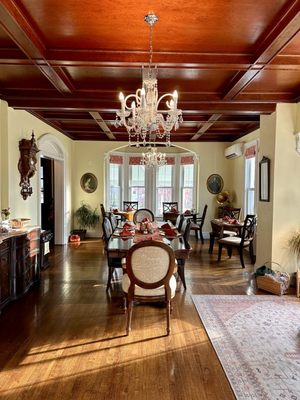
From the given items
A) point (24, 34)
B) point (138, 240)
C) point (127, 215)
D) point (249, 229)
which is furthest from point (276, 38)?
point (127, 215)

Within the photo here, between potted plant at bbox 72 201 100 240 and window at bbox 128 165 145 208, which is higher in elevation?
window at bbox 128 165 145 208

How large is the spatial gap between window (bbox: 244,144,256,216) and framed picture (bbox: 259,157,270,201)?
181 centimetres

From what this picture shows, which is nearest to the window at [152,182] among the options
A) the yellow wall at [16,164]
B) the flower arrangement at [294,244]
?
the yellow wall at [16,164]

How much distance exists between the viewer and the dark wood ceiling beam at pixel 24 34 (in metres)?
2.24

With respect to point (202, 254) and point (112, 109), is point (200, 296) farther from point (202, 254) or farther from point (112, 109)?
point (112, 109)

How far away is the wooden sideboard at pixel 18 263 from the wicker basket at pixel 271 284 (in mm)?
3236

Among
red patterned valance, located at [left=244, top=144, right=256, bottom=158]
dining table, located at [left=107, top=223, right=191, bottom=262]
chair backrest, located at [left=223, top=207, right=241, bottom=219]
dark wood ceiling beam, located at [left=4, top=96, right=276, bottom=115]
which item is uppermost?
dark wood ceiling beam, located at [left=4, top=96, right=276, bottom=115]

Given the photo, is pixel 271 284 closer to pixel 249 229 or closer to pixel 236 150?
pixel 249 229

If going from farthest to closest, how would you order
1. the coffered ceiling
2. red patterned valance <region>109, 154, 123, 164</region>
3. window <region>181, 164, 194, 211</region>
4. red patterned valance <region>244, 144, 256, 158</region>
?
1. window <region>181, 164, 194, 211</region>
2. red patterned valance <region>109, 154, 123, 164</region>
3. red patterned valance <region>244, 144, 256, 158</region>
4. the coffered ceiling

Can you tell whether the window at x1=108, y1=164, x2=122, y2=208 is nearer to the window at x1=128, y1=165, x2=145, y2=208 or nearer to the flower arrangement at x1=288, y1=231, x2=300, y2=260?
the window at x1=128, y1=165, x2=145, y2=208

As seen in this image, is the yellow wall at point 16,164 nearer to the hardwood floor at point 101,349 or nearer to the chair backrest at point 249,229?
the hardwood floor at point 101,349

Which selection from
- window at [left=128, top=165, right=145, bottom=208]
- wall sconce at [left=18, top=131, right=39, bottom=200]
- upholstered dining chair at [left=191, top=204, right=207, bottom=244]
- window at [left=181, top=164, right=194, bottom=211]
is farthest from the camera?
window at [left=128, top=165, right=145, bottom=208]

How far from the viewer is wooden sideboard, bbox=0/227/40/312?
3.53m

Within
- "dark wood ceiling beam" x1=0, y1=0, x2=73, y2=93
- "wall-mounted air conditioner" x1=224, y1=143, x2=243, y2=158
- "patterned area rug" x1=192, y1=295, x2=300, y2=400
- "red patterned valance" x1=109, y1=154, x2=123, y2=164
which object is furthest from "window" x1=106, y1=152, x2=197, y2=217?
"dark wood ceiling beam" x1=0, y1=0, x2=73, y2=93
